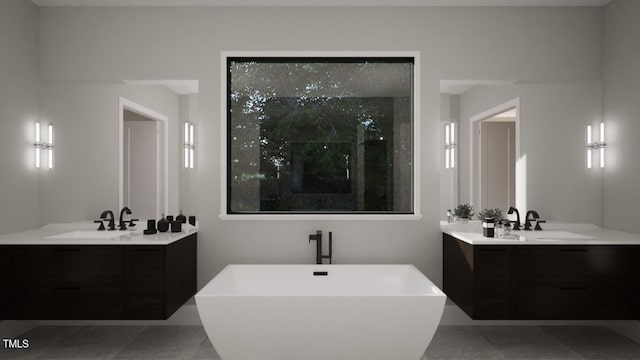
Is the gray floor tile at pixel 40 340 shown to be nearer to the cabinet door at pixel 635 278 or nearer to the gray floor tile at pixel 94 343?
the gray floor tile at pixel 94 343

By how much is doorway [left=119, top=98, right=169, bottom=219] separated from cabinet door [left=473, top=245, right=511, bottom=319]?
106 inches

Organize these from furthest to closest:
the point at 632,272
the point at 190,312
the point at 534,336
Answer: the point at 190,312
the point at 534,336
the point at 632,272

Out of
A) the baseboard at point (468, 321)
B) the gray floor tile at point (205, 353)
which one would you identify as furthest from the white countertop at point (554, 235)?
the gray floor tile at point (205, 353)

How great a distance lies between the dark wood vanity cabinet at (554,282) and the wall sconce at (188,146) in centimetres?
248

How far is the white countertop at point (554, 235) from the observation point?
2877 millimetres

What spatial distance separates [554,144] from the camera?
139 inches

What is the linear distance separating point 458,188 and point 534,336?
1.35 m

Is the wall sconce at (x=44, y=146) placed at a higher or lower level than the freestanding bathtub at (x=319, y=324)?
higher

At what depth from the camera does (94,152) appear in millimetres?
3535

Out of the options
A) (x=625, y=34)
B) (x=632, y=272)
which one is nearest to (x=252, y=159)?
(x=632, y=272)

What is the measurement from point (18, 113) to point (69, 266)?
1.44 meters

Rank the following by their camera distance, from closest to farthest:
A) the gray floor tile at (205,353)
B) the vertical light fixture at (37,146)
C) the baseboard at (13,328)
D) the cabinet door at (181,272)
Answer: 1. the gray floor tile at (205,353)
2. the cabinet door at (181,272)
3. the baseboard at (13,328)
4. the vertical light fixture at (37,146)

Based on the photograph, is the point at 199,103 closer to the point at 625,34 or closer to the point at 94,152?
the point at 94,152

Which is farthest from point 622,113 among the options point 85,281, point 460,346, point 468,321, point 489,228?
point 85,281
